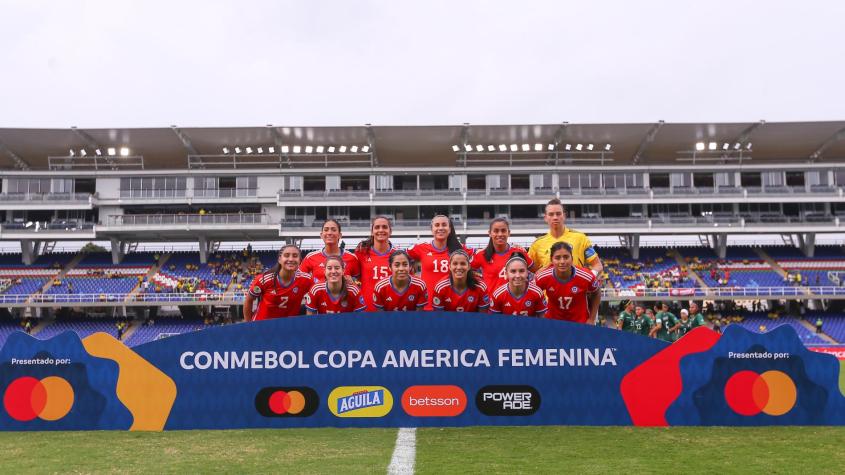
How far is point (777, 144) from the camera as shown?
38344mm

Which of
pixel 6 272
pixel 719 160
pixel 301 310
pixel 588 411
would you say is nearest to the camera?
pixel 588 411

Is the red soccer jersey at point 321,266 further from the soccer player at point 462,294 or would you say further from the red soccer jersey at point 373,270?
the soccer player at point 462,294

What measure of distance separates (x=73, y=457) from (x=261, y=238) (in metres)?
34.1

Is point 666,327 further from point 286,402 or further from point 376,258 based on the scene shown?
point 286,402

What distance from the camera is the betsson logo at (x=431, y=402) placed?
754cm

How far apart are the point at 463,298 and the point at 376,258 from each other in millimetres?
1642

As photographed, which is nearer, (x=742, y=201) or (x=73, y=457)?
(x=73, y=457)

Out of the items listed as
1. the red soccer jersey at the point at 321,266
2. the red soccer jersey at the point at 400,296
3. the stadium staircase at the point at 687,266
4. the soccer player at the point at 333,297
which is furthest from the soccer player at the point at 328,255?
the stadium staircase at the point at 687,266

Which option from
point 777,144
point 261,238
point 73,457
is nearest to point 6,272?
point 261,238

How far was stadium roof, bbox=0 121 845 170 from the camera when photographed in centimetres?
3584

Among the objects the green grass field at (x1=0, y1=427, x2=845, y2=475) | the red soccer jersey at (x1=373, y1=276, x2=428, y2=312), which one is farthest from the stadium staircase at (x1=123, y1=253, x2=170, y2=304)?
the red soccer jersey at (x1=373, y1=276, x2=428, y2=312)

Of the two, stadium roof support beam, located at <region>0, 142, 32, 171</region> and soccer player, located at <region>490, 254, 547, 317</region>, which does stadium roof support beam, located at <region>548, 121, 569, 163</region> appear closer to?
soccer player, located at <region>490, 254, 547, 317</region>

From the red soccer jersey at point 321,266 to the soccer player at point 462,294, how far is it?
59.7 inches

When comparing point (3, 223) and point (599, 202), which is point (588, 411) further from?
point (3, 223)
